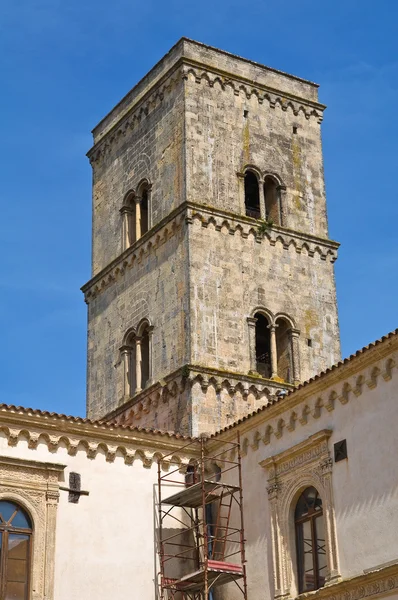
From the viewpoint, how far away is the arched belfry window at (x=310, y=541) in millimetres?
20984

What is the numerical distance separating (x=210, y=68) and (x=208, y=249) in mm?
6056

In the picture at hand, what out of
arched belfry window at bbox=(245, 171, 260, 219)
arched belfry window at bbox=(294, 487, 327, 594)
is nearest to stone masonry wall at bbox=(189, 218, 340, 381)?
arched belfry window at bbox=(245, 171, 260, 219)

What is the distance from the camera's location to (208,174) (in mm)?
31703

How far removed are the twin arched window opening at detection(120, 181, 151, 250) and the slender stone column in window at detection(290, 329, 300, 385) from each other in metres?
5.45

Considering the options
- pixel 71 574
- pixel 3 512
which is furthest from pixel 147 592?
pixel 3 512

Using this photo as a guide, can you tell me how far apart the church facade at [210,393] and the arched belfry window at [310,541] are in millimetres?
37

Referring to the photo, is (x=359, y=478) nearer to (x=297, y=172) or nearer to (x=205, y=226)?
(x=205, y=226)

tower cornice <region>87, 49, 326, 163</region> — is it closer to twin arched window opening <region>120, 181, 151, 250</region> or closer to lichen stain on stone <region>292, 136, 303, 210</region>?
lichen stain on stone <region>292, 136, 303, 210</region>

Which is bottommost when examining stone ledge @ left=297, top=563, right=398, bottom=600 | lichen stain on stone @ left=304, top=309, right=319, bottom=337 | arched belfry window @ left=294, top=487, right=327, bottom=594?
stone ledge @ left=297, top=563, right=398, bottom=600

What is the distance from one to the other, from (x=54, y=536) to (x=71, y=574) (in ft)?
2.61

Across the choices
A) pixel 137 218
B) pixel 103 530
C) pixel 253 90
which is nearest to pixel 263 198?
pixel 253 90

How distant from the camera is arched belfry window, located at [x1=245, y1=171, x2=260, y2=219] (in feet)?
108

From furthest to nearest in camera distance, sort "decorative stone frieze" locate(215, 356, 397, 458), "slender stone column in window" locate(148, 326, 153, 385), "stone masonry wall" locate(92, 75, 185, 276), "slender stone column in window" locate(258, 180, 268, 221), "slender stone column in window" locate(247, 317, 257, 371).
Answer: "slender stone column in window" locate(258, 180, 268, 221) < "stone masonry wall" locate(92, 75, 185, 276) < "slender stone column in window" locate(148, 326, 153, 385) < "slender stone column in window" locate(247, 317, 257, 371) < "decorative stone frieze" locate(215, 356, 397, 458)

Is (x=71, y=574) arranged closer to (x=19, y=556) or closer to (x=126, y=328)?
(x=19, y=556)
